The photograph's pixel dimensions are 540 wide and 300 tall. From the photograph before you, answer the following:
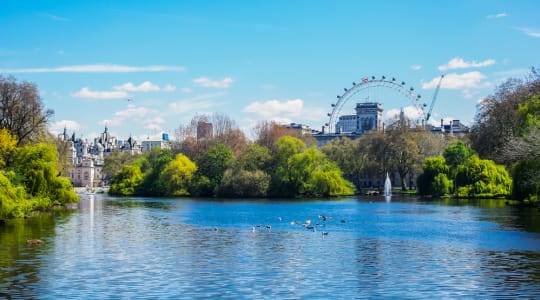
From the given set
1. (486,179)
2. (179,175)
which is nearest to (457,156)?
(486,179)

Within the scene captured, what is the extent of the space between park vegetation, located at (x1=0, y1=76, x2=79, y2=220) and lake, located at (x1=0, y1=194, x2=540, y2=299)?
202 centimetres

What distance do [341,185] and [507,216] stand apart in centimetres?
5583

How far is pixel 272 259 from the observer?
3288 cm

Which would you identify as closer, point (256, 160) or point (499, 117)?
point (499, 117)

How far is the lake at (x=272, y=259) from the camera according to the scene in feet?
82.6

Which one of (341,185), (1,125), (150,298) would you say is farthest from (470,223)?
(341,185)

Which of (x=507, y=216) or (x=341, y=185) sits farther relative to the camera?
(x=341, y=185)

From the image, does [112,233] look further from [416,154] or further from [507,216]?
[416,154]

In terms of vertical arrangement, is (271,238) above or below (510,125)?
below

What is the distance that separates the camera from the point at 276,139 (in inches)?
4806

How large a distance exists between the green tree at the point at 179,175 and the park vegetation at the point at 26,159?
39.7 meters

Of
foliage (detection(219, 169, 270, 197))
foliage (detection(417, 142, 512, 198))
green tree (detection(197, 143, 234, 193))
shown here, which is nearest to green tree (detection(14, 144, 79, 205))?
foliage (detection(219, 169, 270, 197))

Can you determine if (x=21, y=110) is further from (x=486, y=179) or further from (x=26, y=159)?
(x=486, y=179)

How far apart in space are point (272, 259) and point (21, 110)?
4695cm
